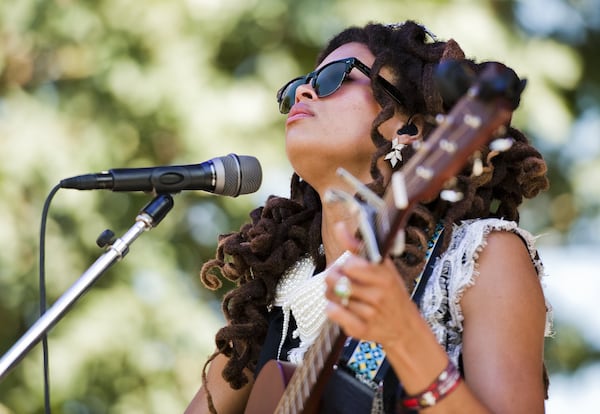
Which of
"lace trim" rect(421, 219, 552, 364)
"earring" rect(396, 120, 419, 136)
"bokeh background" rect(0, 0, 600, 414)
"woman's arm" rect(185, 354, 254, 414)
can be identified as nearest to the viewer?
"lace trim" rect(421, 219, 552, 364)

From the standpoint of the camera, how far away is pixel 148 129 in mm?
6383

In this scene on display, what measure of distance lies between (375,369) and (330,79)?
99 centimetres

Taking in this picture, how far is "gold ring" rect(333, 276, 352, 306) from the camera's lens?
2102 mm

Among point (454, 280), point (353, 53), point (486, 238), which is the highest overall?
point (353, 53)

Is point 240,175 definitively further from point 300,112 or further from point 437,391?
point 437,391

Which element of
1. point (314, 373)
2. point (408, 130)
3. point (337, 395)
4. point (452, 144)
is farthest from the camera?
point (408, 130)

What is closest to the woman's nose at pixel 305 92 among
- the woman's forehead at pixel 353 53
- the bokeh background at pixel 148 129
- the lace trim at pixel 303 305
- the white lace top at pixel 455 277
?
the woman's forehead at pixel 353 53

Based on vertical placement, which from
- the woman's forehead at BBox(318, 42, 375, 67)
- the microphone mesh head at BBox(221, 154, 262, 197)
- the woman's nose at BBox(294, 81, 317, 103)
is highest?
the woman's forehead at BBox(318, 42, 375, 67)

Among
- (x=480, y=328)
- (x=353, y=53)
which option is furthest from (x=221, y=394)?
(x=353, y=53)

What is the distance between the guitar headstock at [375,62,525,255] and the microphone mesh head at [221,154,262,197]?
2.36 feet

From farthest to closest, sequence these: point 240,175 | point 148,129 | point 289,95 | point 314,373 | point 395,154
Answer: point 148,129
point 289,95
point 395,154
point 240,175
point 314,373

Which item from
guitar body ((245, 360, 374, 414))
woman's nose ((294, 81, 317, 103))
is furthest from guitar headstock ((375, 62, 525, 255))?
woman's nose ((294, 81, 317, 103))

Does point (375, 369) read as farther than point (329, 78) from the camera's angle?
No

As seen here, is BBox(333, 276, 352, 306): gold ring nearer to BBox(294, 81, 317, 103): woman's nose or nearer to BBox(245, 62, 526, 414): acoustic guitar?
BBox(245, 62, 526, 414): acoustic guitar
